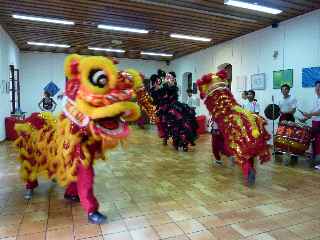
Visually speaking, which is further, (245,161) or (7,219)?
(245,161)

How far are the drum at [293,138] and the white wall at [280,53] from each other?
1.70 meters

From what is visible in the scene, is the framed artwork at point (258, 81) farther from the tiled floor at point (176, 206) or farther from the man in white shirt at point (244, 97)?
the tiled floor at point (176, 206)

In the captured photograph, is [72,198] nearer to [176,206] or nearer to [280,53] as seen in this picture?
[176,206]

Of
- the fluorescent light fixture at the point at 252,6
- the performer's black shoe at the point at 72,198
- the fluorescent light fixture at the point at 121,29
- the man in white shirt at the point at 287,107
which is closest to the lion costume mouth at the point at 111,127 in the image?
the performer's black shoe at the point at 72,198

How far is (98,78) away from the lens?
261 centimetres

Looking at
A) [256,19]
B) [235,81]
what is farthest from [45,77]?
[256,19]

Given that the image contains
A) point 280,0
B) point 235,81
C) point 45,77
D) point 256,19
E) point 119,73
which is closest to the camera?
point 119,73

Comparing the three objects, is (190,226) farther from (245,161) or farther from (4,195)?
(4,195)

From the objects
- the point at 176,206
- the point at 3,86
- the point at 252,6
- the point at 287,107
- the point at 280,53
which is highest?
the point at 252,6

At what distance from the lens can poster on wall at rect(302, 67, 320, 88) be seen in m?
6.30

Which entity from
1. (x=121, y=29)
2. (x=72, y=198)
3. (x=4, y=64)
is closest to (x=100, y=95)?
(x=72, y=198)

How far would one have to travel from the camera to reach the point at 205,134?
398 inches

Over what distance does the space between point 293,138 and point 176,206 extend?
115 inches

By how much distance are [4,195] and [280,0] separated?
5728 millimetres
